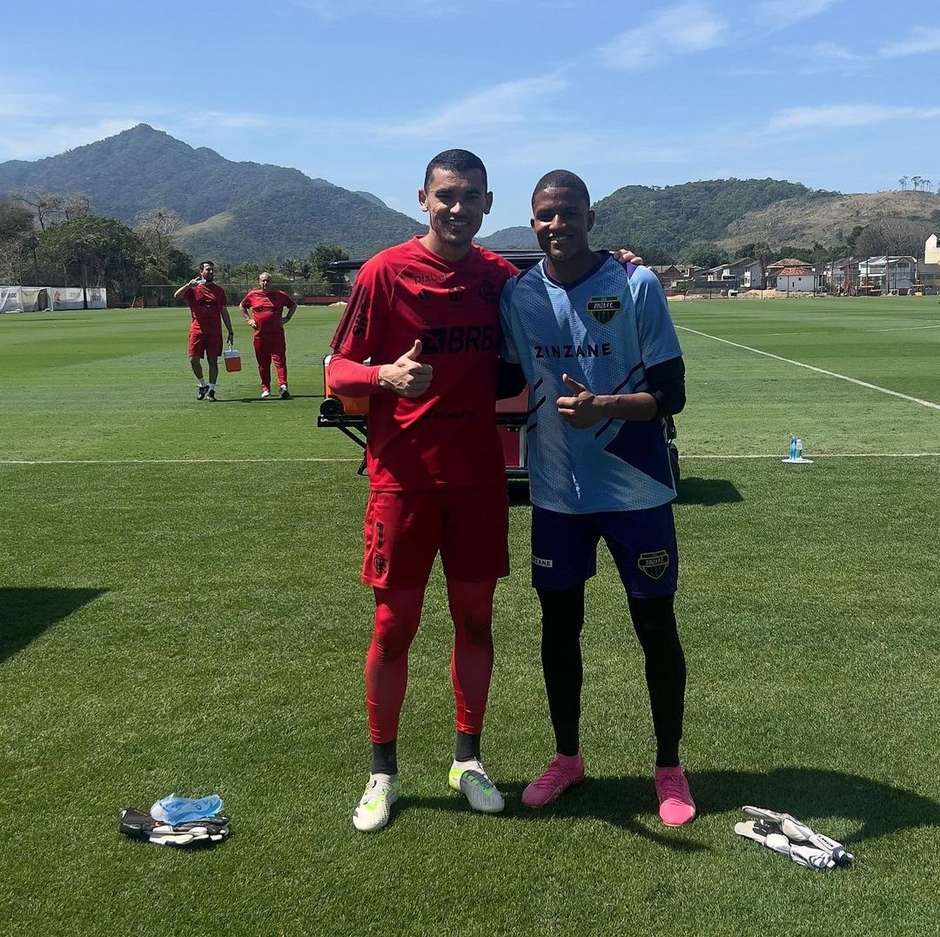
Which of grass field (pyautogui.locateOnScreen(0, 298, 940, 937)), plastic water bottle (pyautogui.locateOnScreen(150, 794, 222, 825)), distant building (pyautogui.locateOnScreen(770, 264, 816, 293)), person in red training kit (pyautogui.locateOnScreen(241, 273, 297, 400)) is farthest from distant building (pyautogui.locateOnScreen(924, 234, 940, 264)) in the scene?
plastic water bottle (pyautogui.locateOnScreen(150, 794, 222, 825))

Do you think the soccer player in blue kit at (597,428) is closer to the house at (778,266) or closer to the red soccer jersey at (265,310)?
the red soccer jersey at (265,310)

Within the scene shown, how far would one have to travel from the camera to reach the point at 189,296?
14.9 m

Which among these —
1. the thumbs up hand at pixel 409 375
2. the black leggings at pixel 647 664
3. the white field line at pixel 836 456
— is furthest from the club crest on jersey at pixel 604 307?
the white field line at pixel 836 456

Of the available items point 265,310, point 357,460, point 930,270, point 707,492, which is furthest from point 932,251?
point 707,492

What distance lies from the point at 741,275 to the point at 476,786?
17249cm

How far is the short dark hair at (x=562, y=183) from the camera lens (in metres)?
3.24

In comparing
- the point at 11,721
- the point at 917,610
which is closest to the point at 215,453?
the point at 11,721

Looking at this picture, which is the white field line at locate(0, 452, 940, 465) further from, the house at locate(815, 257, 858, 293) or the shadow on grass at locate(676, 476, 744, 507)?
the house at locate(815, 257, 858, 293)

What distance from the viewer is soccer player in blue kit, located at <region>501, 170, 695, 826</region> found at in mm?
3203

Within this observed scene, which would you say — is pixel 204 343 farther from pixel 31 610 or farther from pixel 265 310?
pixel 31 610

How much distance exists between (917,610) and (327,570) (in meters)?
3.29

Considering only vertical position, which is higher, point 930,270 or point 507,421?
point 930,270

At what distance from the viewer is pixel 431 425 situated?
327cm

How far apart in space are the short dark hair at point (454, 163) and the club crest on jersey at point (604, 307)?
53 cm
